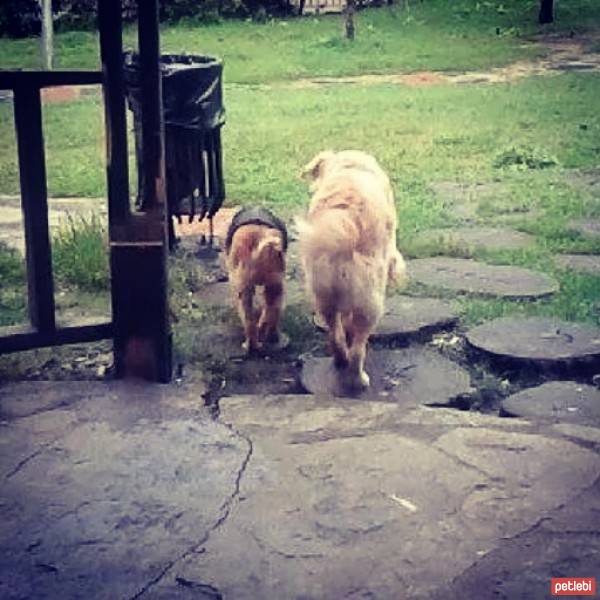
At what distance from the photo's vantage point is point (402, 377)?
462 cm

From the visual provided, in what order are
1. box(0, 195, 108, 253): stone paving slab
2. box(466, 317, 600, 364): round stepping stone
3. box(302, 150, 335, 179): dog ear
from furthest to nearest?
box(0, 195, 108, 253): stone paving slab, box(302, 150, 335, 179): dog ear, box(466, 317, 600, 364): round stepping stone

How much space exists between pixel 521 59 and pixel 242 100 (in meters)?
4.64

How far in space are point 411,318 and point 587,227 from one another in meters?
2.16

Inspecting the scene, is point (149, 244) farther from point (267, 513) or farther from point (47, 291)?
point (267, 513)

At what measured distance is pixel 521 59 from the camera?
15469mm

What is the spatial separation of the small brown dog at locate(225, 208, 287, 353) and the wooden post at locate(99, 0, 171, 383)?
2.10 ft

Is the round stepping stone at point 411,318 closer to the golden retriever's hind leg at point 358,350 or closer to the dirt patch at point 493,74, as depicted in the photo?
the golden retriever's hind leg at point 358,350

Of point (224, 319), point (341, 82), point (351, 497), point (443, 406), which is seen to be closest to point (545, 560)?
point (351, 497)

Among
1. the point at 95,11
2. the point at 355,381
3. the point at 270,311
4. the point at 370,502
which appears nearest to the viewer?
the point at 370,502

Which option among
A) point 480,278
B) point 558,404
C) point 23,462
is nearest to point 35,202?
point 23,462

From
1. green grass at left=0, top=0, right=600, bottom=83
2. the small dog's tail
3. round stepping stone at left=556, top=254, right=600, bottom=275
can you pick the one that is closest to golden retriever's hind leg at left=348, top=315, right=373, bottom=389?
the small dog's tail

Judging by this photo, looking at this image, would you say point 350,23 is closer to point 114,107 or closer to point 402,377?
point 402,377

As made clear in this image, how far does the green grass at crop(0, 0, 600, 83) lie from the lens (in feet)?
50.3

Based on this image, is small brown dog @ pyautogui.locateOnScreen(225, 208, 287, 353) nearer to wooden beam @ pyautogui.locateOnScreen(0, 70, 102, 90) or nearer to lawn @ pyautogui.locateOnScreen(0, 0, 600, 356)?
lawn @ pyautogui.locateOnScreen(0, 0, 600, 356)
